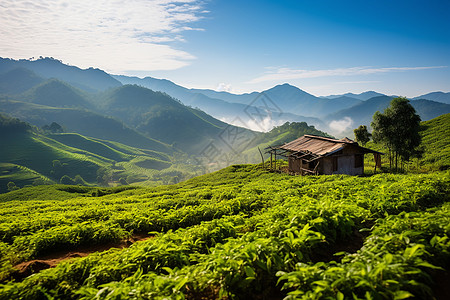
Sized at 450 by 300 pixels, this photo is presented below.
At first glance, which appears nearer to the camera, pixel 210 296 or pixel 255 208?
pixel 210 296

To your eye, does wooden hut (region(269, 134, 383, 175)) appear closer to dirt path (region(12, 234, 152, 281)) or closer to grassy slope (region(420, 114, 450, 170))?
grassy slope (region(420, 114, 450, 170))

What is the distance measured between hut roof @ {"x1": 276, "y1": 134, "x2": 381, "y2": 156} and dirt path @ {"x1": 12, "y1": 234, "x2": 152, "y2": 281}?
25.9 meters

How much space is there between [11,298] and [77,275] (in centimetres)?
91

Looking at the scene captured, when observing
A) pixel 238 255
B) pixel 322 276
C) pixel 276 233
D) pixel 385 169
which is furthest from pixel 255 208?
pixel 385 169

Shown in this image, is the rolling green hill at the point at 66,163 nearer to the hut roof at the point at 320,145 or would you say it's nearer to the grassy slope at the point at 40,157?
the grassy slope at the point at 40,157

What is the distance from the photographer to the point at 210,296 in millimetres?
3613

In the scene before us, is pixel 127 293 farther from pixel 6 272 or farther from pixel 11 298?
pixel 6 272

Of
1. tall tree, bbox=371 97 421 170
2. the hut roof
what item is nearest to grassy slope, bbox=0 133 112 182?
the hut roof

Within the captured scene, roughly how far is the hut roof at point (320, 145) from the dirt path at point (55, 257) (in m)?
25.9

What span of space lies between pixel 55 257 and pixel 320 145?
30890 millimetres

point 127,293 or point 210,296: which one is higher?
point 127,293

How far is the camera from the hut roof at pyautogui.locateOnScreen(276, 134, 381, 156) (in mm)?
28797

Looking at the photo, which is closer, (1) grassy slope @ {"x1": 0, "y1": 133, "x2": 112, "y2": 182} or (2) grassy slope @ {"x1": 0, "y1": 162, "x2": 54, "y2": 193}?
(2) grassy slope @ {"x1": 0, "y1": 162, "x2": 54, "y2": 193}

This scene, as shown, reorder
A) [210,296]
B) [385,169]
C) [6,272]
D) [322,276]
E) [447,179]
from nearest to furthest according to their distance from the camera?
[322,276], [210,296], [6,272], [447,179], [385,169]
